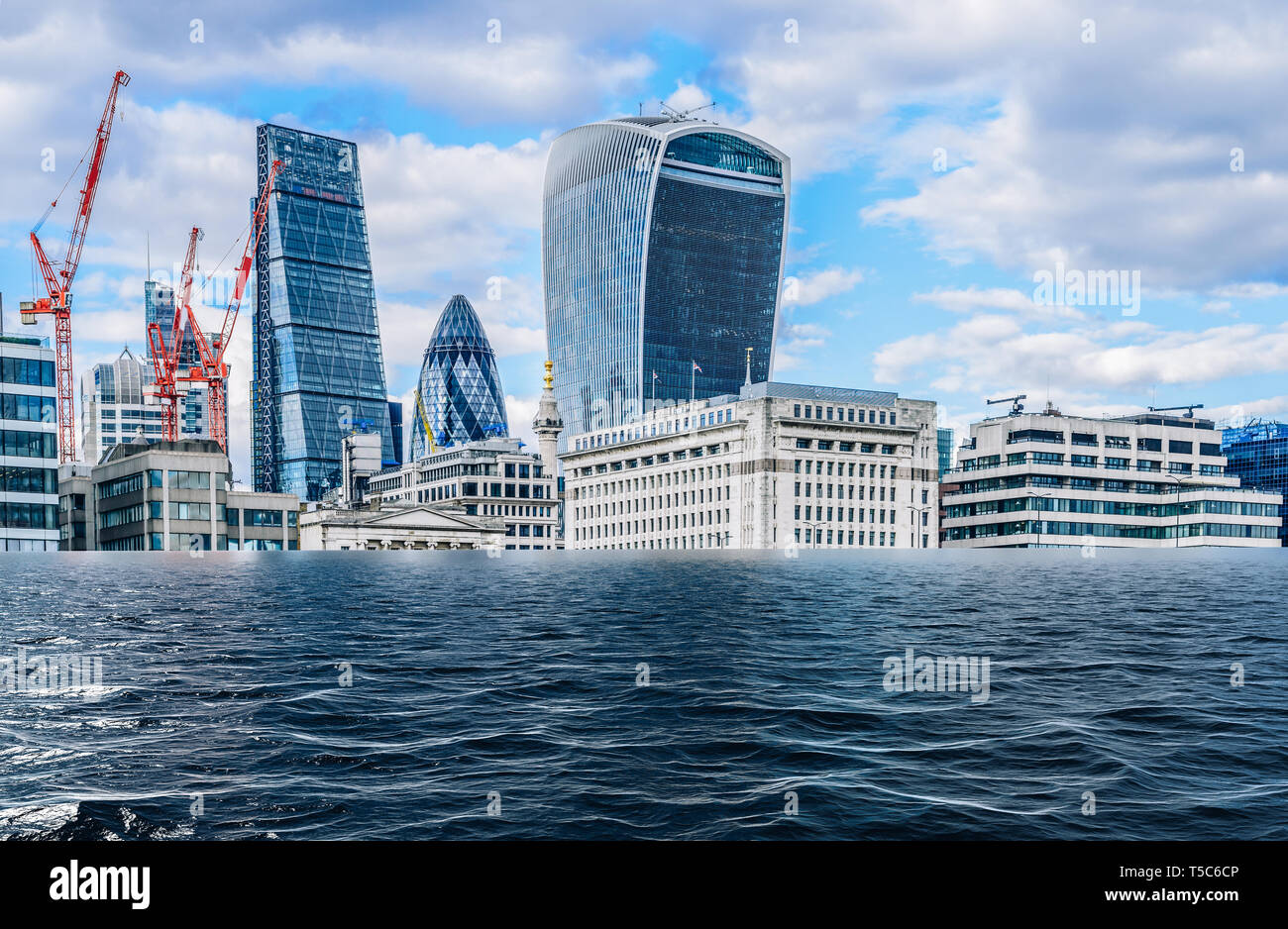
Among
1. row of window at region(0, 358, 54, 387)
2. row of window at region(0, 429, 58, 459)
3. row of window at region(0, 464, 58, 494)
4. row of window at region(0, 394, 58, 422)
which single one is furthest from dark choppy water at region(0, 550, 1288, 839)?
row of window at region(0, 358, 54, 387)

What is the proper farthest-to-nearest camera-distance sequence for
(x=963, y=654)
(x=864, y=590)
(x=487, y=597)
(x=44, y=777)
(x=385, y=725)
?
(x=864, y=590), (x=487, y=597), (x=963, y=654), (x=385, y=725), (x=44, y=777)

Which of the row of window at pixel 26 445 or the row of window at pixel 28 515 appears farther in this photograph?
the row of window at pixel 28 515

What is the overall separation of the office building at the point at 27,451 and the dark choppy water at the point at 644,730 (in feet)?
306

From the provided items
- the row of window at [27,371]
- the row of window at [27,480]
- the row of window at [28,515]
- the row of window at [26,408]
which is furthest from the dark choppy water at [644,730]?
the row of window at [27,371]

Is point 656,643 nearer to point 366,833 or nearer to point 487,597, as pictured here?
point 366,833

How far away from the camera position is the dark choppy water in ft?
81.2

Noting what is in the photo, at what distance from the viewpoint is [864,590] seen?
356ft

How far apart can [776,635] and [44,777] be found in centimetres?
4116

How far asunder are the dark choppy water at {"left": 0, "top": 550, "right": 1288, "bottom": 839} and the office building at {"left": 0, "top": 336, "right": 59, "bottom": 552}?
306ft

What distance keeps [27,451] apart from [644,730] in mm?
148427

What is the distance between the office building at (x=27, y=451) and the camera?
515 feet

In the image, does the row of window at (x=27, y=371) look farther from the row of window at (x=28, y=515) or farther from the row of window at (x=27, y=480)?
the row of window at (x=28, y=515)
